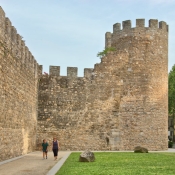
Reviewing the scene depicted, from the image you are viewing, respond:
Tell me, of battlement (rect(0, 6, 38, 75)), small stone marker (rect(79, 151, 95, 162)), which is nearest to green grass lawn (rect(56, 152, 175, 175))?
small stone marker (rect(79, 151, 95, 162))

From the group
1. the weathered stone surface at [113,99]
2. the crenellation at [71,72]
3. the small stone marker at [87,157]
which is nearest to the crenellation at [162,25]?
the weathered stone surface at [113,99]

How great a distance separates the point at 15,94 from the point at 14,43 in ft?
6.59

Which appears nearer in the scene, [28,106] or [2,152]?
[2,152]

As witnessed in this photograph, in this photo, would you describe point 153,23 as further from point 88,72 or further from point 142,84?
point 88,72

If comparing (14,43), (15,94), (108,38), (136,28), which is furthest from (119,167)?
(108,38)

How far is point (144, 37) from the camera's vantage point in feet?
72.9

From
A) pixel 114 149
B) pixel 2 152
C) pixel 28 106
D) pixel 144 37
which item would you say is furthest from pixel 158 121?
pixel 2 152

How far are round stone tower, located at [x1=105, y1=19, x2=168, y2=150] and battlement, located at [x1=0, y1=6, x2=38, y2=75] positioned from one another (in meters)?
5.37

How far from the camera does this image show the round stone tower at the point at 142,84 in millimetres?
21594

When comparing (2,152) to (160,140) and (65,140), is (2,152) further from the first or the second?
(160,140)

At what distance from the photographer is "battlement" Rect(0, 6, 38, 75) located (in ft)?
42.6

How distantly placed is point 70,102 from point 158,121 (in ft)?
16.4

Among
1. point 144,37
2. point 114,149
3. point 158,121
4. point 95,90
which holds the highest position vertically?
point 144,37

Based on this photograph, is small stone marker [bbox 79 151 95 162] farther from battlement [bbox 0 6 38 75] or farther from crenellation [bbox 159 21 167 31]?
crenellation [bbox 159 21 167 31]
